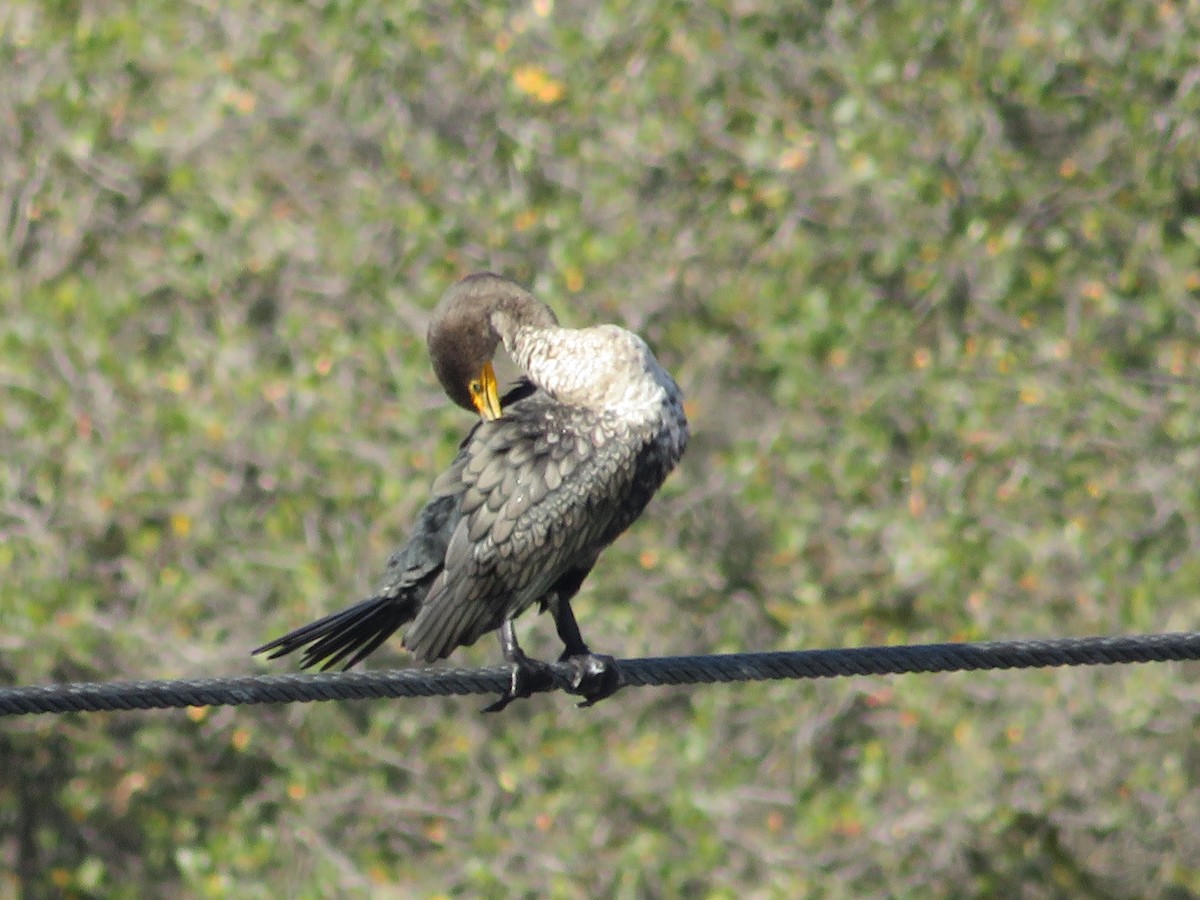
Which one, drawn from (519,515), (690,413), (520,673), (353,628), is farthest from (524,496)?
(690,413)

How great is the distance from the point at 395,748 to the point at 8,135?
2.56 m

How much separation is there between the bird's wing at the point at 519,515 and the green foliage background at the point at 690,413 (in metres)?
1.96

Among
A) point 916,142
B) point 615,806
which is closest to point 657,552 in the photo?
point 615,806

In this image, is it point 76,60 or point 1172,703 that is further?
point 76,60

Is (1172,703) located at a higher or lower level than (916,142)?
lower

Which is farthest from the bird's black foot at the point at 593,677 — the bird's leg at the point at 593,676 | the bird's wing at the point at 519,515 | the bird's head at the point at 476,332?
the bird's head at the point at 476,332

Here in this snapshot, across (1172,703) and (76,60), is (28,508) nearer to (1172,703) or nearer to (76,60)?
(76,60)

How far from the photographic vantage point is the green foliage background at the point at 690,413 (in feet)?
19.8

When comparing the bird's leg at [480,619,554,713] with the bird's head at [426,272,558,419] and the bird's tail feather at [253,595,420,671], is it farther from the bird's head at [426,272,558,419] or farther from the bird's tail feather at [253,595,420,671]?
the bird's head at [426,272,558,419]

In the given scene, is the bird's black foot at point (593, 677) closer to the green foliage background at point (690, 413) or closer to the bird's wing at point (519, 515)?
the bird's wing at point (519, 515)

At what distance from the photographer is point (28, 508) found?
243 inches

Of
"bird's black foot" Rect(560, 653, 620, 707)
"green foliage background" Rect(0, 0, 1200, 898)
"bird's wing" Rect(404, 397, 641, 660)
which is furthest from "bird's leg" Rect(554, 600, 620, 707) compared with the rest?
"green foliage background" Rect(0, 0, 1200, 898)

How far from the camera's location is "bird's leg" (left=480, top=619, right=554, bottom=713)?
3.79 m

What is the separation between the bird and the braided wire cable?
16.5 inches
